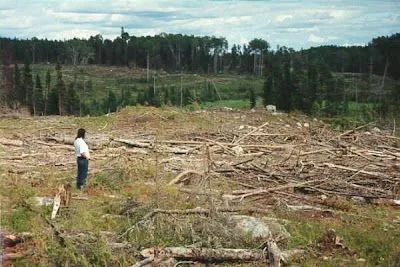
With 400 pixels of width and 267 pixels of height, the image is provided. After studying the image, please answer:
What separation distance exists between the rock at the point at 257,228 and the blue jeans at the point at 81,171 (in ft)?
9.90

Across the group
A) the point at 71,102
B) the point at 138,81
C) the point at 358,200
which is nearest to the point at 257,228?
the point at 358,200

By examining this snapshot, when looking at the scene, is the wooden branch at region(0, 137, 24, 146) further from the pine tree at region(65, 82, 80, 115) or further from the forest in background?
the pine tree at region(65, 82, 80, 115)

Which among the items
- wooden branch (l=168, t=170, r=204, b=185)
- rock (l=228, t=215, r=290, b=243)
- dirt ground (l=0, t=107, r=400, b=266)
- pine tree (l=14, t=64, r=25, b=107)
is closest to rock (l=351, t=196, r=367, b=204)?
dirt ground (l=0, t=107, r=400, b=266)

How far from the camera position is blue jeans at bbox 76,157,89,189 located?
32.8ft

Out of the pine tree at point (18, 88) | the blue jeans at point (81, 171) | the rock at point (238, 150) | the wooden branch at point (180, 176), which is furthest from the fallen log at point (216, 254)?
the pine tree at point (18, 88)

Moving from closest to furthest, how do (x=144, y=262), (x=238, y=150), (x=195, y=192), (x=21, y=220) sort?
(x=144, y=262) → (x=21, y=220) → (x=195, y=192) → (x=238, y=150)

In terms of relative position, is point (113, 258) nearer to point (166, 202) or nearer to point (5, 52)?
point (166, 202)

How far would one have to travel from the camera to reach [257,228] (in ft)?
26.3

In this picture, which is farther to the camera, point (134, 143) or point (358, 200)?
point (134, 143)

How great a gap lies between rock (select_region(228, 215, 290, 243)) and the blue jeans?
3017mm

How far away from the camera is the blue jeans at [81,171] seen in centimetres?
1000

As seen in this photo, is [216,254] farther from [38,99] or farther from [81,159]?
[38,99]

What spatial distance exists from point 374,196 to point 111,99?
4546 cm

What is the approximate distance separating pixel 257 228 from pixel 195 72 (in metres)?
77.9
